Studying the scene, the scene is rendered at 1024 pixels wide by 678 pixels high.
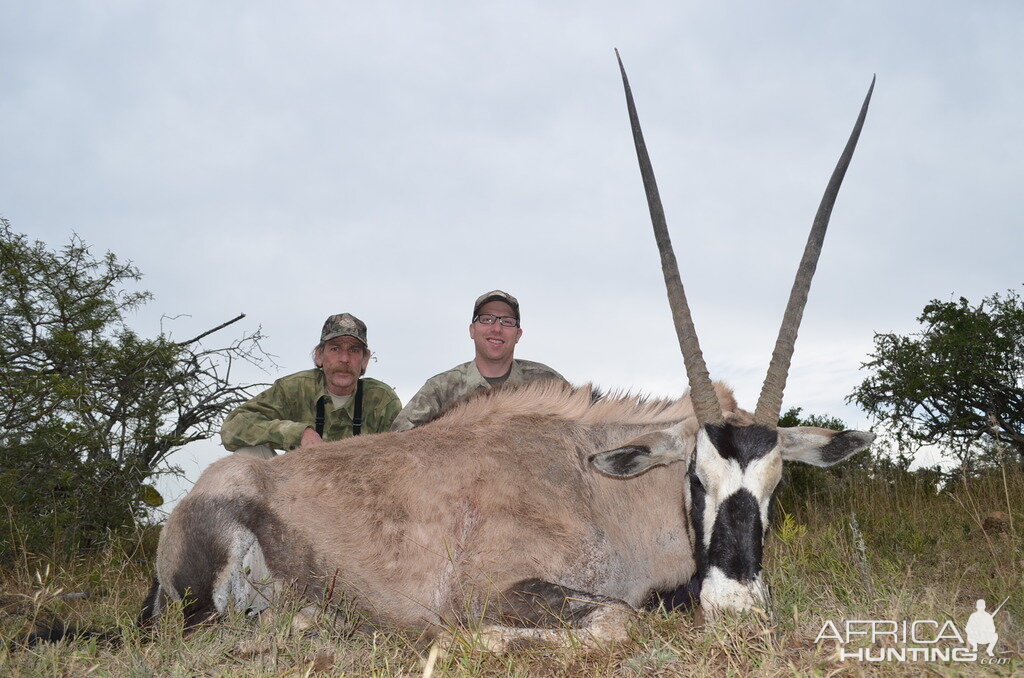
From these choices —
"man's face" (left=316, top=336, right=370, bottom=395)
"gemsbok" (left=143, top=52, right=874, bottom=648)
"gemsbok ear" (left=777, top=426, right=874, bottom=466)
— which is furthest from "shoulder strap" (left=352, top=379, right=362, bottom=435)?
"gemsbok ear" (left=777, top=426, right=874, bottom=466)

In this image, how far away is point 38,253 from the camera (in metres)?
9.78

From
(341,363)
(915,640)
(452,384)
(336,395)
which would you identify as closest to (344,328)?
(341,363)

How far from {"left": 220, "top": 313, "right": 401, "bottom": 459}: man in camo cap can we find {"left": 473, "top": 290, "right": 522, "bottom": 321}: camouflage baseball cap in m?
1.11

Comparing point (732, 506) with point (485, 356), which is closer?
point (732, 506)

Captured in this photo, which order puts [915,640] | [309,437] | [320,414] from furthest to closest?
[320,414] < [309,437] < [915,640]

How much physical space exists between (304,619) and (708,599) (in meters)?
2.32

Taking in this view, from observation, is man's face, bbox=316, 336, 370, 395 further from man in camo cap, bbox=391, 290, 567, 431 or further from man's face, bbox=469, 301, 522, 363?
man's face, bbox=469, 301, 522, 363

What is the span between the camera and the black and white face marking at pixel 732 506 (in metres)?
4.01

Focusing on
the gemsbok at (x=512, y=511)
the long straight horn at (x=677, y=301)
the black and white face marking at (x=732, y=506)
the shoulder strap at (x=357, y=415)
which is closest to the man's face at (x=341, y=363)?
the shoulder strap at (x=357, y=415)

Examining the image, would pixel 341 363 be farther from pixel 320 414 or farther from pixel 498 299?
pixel 498 299

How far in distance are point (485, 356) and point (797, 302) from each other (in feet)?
11.4

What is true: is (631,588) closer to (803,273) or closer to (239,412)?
(803,273)

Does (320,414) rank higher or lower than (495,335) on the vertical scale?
lower

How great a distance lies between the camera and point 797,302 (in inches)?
207
